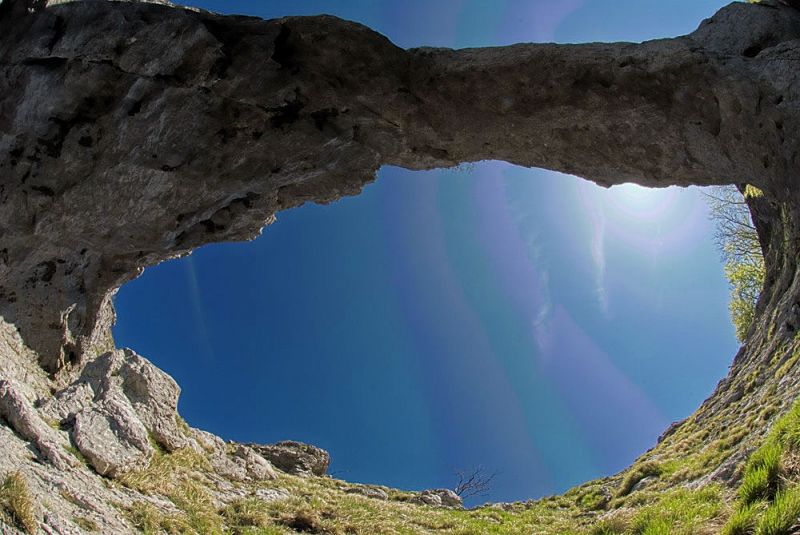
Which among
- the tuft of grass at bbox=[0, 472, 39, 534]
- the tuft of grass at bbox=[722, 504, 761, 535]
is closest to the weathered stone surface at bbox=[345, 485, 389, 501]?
the tuft of grass at bbox=[0, 472, 39, 534]

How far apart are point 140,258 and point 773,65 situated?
61.5 ft

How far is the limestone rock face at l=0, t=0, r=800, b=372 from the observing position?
14.9 meters

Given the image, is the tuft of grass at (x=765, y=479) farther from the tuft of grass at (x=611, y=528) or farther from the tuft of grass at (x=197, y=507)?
the tuft of grass at (x=197, y=507)

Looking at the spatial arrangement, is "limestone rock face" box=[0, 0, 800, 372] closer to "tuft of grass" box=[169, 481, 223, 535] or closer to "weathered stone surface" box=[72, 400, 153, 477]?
"weathered stone surface" box=[72, 400, 153, 477]

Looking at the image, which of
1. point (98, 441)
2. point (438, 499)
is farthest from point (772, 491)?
point (438, 499)

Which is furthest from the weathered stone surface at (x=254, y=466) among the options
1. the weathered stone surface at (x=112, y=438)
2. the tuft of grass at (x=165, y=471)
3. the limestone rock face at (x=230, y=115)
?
the limestone rock face at (x=230, y=115)

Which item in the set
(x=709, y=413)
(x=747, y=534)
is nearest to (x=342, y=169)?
(x=747, y=534)

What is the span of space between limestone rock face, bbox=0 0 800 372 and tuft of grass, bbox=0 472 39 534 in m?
8.18

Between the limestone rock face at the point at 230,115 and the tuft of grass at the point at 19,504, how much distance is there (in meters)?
8.18

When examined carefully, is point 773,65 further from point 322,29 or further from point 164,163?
point 164,163

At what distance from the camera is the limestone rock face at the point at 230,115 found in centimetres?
1495

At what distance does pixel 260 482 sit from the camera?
1903 cm

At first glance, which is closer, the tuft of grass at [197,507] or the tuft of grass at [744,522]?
the tuft of grass at [744,522]

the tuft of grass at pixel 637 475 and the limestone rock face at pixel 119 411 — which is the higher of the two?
the limestone rock face at pixel 119 411
